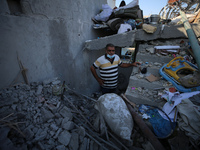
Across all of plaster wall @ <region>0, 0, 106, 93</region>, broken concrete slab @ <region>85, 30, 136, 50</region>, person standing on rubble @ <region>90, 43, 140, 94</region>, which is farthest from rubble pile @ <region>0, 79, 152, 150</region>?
broken concrete slab @ <region>85, 30, 136, 50</region>

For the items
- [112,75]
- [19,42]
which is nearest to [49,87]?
[19,42]

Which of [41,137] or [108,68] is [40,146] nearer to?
[41,137]

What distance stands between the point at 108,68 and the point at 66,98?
4.45 ft

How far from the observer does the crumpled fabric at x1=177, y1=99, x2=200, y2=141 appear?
135cm

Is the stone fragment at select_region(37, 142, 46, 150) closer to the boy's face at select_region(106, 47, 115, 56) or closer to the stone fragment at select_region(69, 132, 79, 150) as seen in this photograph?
the stone fragment at select_region(69, 132, 79, 150)

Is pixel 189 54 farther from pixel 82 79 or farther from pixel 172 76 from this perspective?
pixel 82 79

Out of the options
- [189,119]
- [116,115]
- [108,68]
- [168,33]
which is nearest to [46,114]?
[116,115]

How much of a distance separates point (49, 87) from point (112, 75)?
1.72m

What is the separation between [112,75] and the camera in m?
2.88

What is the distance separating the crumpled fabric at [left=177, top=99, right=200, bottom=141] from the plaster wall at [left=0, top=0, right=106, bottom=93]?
123 inches

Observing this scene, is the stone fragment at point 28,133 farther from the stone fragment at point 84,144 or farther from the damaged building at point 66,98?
the stone fragment at point 84,144

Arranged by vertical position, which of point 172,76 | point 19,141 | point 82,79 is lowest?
point 82,79

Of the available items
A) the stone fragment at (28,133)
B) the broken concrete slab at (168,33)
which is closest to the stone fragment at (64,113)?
the stone fragment at (28,133)

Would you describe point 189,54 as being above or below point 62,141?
above
